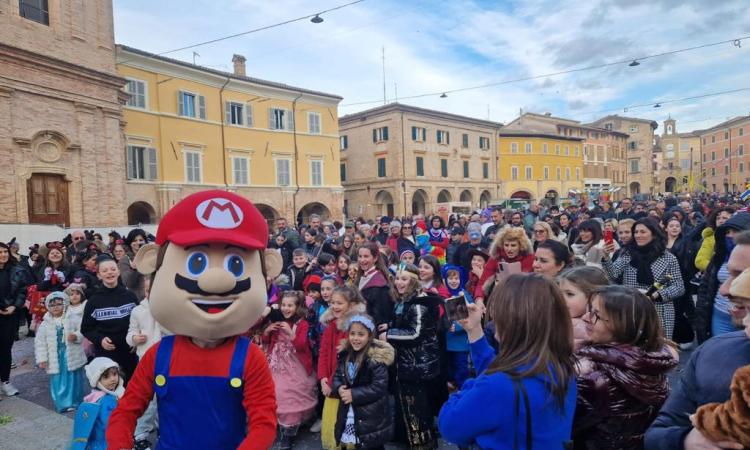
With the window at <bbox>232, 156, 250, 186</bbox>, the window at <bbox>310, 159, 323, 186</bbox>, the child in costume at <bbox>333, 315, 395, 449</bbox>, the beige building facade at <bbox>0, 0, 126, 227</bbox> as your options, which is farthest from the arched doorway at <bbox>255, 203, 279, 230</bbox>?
the child in costume at <bbox>333, 315, 395, 449</bbox>

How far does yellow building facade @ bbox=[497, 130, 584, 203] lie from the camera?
1639 inches

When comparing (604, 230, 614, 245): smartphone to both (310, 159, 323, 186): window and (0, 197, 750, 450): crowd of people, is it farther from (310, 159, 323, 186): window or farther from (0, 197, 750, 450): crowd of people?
(310, 159, 323, 186): window

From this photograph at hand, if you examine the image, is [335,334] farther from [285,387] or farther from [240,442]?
[240,442]

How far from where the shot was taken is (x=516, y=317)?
5.60 ft

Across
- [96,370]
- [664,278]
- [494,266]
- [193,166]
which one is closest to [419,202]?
[193,166]

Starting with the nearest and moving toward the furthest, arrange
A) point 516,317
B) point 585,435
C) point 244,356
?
1. point 516,317
2. point 585,435
3. point 244,356

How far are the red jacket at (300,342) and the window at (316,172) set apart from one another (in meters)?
23.4

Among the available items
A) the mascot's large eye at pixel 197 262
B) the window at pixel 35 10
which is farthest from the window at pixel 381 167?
the mascot's large eye at pixel 197 262

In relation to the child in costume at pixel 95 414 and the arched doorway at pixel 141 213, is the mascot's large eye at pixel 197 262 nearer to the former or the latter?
the child in costume at pixel 95 414

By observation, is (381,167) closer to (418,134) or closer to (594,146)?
(418,134)

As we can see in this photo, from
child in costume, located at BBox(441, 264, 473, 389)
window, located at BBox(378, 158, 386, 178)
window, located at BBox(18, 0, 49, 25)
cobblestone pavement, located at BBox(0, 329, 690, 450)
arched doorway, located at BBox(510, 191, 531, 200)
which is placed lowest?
cobblestone pavement, located at BBox(0, 329, 690, 450)

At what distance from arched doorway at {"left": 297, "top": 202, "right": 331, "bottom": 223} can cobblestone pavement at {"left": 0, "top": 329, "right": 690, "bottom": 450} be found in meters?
22.0

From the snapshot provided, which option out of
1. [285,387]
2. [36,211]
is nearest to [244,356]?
[285,387]

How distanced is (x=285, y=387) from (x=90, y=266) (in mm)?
3605
